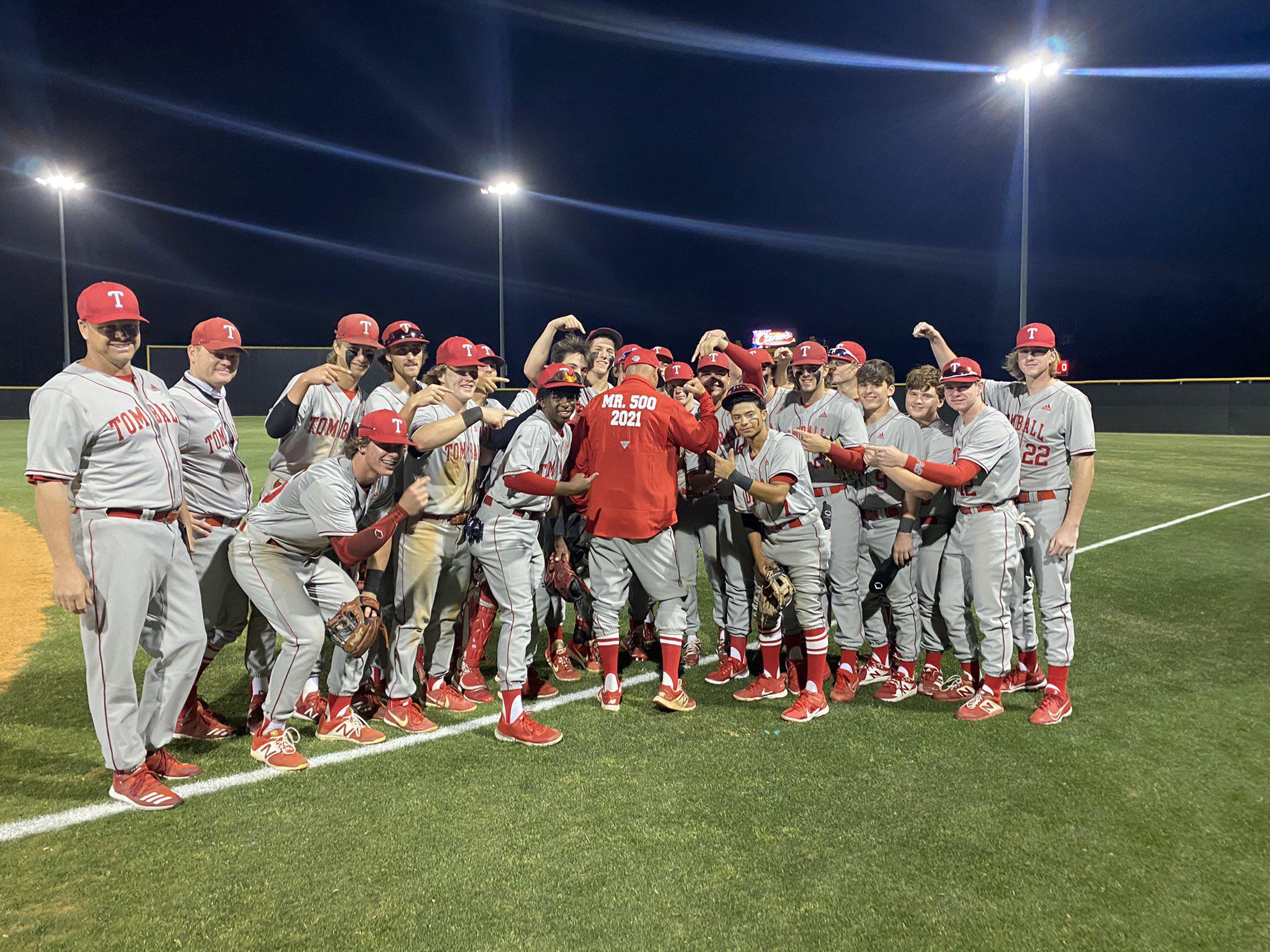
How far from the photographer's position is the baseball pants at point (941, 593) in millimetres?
4578

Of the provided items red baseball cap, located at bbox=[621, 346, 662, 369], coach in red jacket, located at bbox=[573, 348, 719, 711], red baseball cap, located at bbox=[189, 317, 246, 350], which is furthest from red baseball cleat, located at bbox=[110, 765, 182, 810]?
red baseball cap, located at bbox=[621, 346, 662, 369]

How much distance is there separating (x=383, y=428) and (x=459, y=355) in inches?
38.7

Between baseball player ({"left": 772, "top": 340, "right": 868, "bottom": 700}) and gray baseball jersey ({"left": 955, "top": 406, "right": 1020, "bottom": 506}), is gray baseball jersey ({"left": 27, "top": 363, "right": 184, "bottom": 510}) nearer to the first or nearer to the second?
baseball player ({"left": 772, "top": 340, "right": 868, "bottom": 700})

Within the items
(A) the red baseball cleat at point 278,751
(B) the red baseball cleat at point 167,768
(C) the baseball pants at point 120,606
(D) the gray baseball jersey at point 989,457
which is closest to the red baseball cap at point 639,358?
(D) the gray baseball jersey at point 989,457

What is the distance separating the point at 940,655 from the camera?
5.20 metres

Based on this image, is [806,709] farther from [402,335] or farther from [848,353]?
[402,335]

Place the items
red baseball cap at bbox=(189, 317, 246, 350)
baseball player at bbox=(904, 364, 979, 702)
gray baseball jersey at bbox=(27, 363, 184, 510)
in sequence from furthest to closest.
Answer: baseball player at bbox=(904, 364, 979, 702) < red baseball cap at bbox=(189, 317, 246, 350) < gray baseball jersey at bbox=(27, 363, 184, 510)

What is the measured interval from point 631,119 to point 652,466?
1542 inches

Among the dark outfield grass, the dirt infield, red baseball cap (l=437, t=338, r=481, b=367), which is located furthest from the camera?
the dirt infield

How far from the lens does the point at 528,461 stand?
169 inches

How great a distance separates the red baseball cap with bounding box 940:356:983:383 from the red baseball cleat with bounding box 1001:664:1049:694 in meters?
1.95

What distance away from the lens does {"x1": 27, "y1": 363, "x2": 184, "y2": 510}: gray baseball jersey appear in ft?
10.1

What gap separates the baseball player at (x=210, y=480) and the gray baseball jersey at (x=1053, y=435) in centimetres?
469

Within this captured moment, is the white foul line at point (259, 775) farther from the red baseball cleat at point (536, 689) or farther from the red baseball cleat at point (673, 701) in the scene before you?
the red baseball cleat at point (673, 701)
